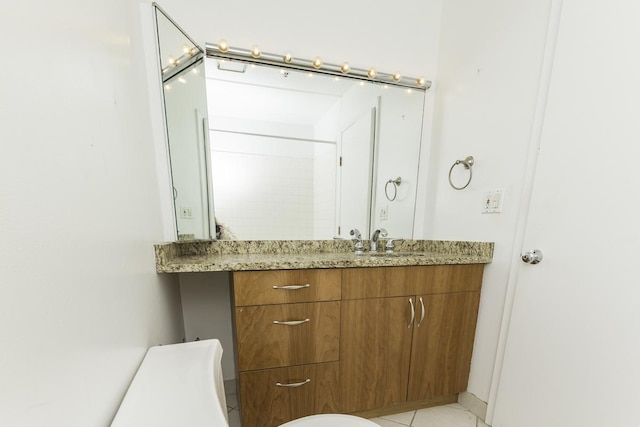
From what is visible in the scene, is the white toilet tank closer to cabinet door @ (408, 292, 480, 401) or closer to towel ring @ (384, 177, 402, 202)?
cabinet door @ (408, 292, 480, 401)

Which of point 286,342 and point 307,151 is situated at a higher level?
point 307,151

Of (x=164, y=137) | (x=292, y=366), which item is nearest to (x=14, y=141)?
(x=164, y=137)

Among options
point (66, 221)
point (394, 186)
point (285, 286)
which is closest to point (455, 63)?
point (394, 186)

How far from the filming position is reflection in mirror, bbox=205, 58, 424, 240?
1.26 meters

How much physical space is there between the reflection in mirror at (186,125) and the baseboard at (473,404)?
5.61 feet

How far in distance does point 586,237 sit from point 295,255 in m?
1.22

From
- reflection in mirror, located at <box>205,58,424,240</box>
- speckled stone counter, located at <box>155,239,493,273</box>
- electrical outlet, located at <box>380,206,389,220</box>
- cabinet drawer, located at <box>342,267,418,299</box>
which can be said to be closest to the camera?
speckled stone counter, located at <box>155,239,493,273</box>

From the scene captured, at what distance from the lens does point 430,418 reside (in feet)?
3.96

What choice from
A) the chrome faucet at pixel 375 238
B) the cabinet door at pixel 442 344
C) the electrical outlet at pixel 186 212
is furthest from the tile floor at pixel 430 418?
the electrical outlet at pixel 186 212

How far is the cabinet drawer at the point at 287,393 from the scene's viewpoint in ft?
3.20

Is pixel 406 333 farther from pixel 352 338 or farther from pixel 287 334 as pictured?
pixel 287 334

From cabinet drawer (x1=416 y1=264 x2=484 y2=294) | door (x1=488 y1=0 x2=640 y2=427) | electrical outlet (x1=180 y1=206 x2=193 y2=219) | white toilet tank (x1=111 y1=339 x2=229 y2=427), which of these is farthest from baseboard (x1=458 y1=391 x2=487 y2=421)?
electrical outlet (x1=180 y1=206 x2=193 y2=219)

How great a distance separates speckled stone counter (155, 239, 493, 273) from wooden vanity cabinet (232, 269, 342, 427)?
4 cm

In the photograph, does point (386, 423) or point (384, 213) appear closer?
point (386, 423)
